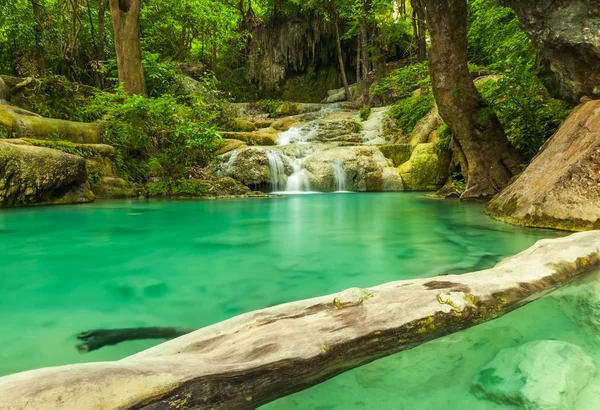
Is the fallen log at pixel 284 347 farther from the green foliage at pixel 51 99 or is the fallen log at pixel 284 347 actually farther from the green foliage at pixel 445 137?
the green foliage at pixel 51 99

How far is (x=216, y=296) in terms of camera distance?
2094 millimetres

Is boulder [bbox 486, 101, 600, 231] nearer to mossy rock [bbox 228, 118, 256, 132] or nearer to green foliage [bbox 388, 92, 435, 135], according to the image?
green foliage [bbox 388, 92, 435, 135]

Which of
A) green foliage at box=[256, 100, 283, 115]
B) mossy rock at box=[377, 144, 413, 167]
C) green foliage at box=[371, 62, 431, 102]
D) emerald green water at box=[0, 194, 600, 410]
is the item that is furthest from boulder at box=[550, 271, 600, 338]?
green foliage at box=[256, 100, 283, 115]

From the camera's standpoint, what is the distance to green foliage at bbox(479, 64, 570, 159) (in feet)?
19.2

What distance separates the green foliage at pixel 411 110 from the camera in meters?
12.0

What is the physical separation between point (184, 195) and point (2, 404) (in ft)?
27.6

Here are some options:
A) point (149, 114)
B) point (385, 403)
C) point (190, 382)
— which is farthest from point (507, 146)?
point (149, 114)

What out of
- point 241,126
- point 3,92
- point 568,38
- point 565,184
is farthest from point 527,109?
point 3,92

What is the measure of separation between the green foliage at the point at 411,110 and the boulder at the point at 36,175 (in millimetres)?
9859

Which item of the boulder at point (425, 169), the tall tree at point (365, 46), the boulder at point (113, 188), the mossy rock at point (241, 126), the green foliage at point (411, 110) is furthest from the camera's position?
the tall tree at point (365, 46)

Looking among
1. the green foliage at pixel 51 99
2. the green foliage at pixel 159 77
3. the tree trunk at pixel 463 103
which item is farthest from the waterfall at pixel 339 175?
the green foliage at pixel 51 99

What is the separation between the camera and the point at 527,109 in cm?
617

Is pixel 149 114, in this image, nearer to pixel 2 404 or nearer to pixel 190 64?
pixel 2 404

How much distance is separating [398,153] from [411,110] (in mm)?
2527
